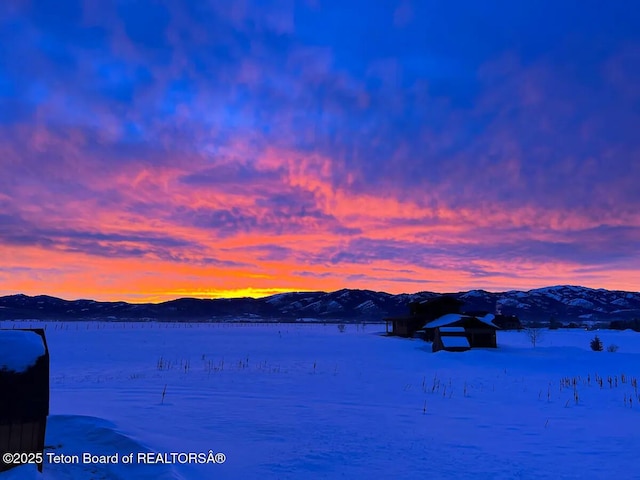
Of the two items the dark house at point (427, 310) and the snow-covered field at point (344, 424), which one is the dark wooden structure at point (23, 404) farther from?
the dark house at point (427, 310)

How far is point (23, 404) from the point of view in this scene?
20.8 ft

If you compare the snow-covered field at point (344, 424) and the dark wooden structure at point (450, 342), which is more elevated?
the dark wooden structure at point (450, 342)

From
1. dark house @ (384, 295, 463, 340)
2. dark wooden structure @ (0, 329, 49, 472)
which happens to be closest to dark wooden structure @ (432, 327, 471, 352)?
dark house @ (384, 295, 463, 340)

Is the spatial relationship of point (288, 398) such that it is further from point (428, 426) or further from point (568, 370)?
point (568, 370)

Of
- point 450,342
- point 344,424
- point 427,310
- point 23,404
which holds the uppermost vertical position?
point 427,310

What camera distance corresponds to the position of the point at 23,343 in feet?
21.0

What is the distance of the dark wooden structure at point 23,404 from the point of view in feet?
19.9

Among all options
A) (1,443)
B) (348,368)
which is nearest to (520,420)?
(1,443)

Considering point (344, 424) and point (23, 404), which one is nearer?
point (23, 404)

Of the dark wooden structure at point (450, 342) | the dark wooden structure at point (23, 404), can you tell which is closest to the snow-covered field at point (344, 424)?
the dark wooden structure at point (23, 404)

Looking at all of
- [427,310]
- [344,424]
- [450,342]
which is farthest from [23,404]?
[427,310]

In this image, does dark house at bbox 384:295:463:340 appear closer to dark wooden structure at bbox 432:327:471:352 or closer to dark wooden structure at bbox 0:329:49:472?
dark wooden structure at bbox 432:327:471:352

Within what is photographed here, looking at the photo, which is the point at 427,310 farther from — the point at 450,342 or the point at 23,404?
the point at 23,404

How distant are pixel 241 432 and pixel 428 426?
4.97 meters
